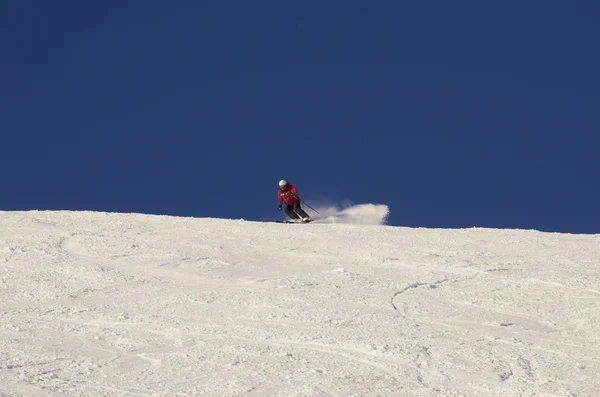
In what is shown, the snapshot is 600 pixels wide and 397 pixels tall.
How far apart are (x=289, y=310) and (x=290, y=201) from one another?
11.9 m

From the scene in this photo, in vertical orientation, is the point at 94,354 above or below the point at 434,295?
below

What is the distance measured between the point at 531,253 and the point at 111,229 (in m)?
9.04

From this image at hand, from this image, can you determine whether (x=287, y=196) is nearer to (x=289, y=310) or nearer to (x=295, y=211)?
(x=295, y=211)

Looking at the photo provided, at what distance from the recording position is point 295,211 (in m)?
24.0

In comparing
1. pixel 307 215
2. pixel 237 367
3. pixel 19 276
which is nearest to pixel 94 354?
pixel 237 367

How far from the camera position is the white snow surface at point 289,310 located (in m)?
9.25

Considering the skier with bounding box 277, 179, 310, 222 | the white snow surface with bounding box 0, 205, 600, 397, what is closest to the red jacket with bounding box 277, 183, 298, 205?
the skier with bounding box 277, 179, 310, 222

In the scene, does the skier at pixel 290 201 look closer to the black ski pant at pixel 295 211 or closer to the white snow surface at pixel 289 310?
the black ski pant at pixel 295 211

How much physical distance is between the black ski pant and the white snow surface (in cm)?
388

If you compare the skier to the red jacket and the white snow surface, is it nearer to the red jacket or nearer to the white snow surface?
the red jacket

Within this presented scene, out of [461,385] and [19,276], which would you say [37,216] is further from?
[461,385]

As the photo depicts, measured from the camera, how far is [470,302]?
44.0 feet

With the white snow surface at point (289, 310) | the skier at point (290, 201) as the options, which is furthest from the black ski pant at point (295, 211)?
the white snow surface at point (289, 310)

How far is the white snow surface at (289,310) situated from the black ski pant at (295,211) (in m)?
3.88
